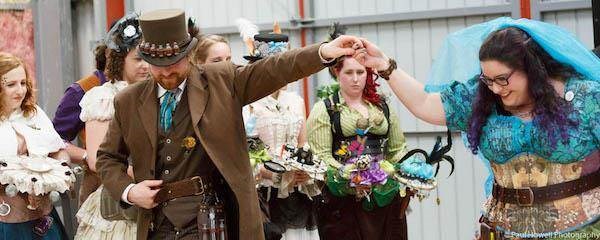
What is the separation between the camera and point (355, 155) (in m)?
6.94

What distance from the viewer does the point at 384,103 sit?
23.8 feet

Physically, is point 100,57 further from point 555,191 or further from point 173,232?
point 555,191

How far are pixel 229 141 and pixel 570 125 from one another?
4.82 ft

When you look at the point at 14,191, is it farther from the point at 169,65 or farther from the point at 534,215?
the point at 534,215

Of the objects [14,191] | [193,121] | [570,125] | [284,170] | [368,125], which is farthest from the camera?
[368,125]

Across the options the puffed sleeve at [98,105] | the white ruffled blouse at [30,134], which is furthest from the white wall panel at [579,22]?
the white ruffled blouse at [30,134]

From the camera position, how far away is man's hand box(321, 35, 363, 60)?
15.3ft

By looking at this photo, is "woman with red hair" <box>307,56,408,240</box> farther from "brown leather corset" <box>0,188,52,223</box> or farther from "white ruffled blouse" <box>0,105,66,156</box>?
"brown leather corset" <box>0,188,52,223</box>

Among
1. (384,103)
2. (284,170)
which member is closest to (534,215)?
(284,170)

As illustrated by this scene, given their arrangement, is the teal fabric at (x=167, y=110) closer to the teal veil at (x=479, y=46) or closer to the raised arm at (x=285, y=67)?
the raised arm at (x=285, y=67)

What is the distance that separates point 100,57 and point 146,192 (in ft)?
5.83

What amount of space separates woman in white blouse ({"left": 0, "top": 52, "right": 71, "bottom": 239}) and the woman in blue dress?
7.16 ft

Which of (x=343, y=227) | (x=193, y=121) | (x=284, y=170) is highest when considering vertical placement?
(x=193, y=121)

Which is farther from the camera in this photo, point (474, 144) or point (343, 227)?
point (343, 227)
